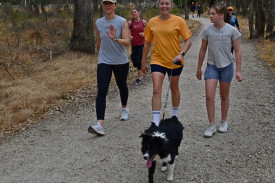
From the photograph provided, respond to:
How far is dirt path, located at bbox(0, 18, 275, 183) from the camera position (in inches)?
139

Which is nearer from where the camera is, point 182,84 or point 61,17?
point 182,84

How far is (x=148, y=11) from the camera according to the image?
72.4 feet

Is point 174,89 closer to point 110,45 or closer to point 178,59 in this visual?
point 178,59

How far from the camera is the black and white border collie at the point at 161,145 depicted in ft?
9.37

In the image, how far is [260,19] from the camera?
622 inches

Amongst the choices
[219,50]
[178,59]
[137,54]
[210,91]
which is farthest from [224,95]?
[137,54]

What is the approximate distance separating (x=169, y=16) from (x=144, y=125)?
1985 mm

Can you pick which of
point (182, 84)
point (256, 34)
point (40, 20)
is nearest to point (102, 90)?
point (182, 84)

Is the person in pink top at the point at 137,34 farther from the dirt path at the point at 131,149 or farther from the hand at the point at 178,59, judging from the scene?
the hand at the point at 178,59

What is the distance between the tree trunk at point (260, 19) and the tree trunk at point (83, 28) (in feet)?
33.0

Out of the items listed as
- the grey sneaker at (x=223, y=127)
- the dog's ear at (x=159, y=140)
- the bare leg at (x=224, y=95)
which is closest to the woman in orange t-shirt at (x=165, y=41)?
the bare leg at (x=224, y=95)

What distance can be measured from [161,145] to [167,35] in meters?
1.83

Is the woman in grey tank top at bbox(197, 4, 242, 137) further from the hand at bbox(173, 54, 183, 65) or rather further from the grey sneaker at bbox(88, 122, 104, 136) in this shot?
the grey sneaker at bbox(88, 122, 104, 136)

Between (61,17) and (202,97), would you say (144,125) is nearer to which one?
(202,97)
